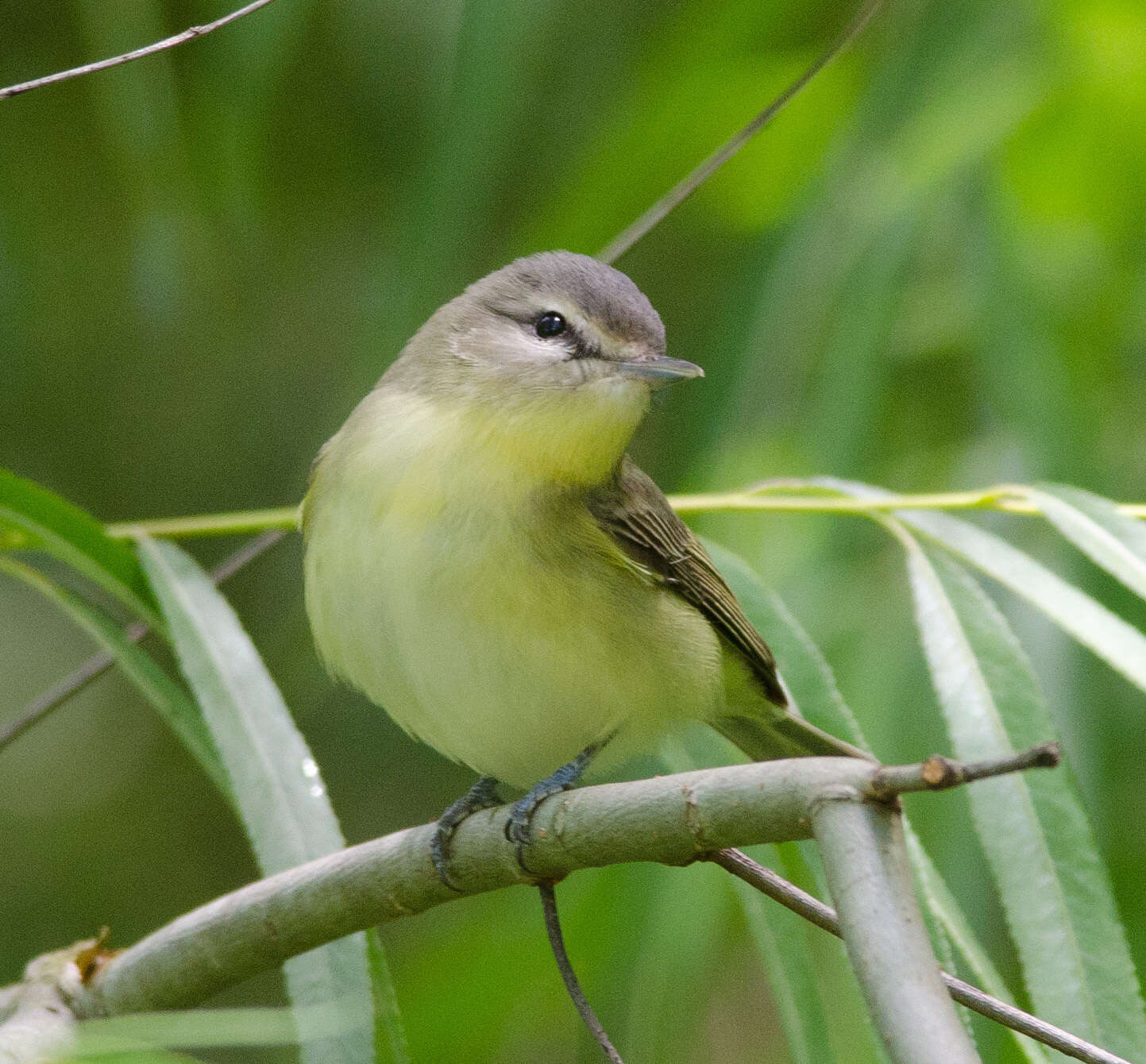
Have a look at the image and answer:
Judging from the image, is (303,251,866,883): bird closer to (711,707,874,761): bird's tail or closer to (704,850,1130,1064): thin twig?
(711,707,874,761): bird's tail

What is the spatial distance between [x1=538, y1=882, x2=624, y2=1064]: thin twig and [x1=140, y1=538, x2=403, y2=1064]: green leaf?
0.80 ft

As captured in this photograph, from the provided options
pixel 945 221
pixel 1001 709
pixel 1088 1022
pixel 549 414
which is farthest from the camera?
pixel 945 221

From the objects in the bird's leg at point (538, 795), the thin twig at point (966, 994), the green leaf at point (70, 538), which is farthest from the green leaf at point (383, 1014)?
the green leaf at point (70, 538)

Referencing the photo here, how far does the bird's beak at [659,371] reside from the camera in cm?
203

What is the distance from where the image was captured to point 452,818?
1921mm

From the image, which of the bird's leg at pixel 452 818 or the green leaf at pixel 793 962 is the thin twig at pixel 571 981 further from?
the green leaf at pixel 793 962

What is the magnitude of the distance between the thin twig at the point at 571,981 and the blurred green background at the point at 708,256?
2.53 feet

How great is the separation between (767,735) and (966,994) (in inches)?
47.3

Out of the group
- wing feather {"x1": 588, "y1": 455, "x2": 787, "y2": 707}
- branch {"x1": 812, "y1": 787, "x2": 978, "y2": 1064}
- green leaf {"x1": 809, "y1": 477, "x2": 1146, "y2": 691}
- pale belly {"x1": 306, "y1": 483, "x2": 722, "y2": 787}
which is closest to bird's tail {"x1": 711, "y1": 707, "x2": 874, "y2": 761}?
wing feather {"x1": 588, "y1": 455, "x2": 787, "y2": 707}

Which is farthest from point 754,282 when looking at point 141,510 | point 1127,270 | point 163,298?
point 141,510

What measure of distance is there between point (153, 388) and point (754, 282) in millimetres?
2441

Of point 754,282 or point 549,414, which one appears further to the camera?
point 754,282

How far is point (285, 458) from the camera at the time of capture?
461cm

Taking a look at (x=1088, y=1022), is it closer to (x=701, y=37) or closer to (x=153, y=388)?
(x=701, y=37)
